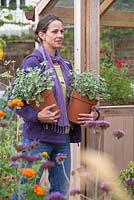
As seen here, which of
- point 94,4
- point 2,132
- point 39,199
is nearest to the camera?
point 39,199

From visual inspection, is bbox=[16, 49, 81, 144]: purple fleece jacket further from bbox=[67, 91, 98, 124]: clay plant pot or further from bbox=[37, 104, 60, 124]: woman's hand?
bbox=[67, 91, 98, 124]: clay plant pot

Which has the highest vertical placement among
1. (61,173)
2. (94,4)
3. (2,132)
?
(94,4)

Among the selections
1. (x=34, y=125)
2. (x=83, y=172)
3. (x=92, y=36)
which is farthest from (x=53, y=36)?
(x=83, y=172)

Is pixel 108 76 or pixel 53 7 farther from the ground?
pixel 53 7

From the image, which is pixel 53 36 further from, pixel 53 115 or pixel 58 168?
pixel 58 168

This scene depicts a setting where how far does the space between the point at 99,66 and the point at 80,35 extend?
271 millimetres

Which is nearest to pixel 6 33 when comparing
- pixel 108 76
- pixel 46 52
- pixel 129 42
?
pixel 129 42

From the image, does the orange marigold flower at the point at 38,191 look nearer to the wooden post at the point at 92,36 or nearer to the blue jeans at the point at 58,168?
the blue jeans at the point at 58,168

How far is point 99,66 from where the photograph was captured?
4.14 metres

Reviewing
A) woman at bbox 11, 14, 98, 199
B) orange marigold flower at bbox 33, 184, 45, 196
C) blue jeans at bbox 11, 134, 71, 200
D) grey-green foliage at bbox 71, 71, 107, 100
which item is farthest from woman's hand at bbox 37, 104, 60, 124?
orange marigold flower at bbox 33, 184, 45, 196

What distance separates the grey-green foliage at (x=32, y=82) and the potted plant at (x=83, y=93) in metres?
0.22

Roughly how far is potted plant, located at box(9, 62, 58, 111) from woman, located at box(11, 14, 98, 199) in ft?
0.15

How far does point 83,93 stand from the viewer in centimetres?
340

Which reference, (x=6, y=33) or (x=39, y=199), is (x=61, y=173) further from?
(x=6, y=33)
